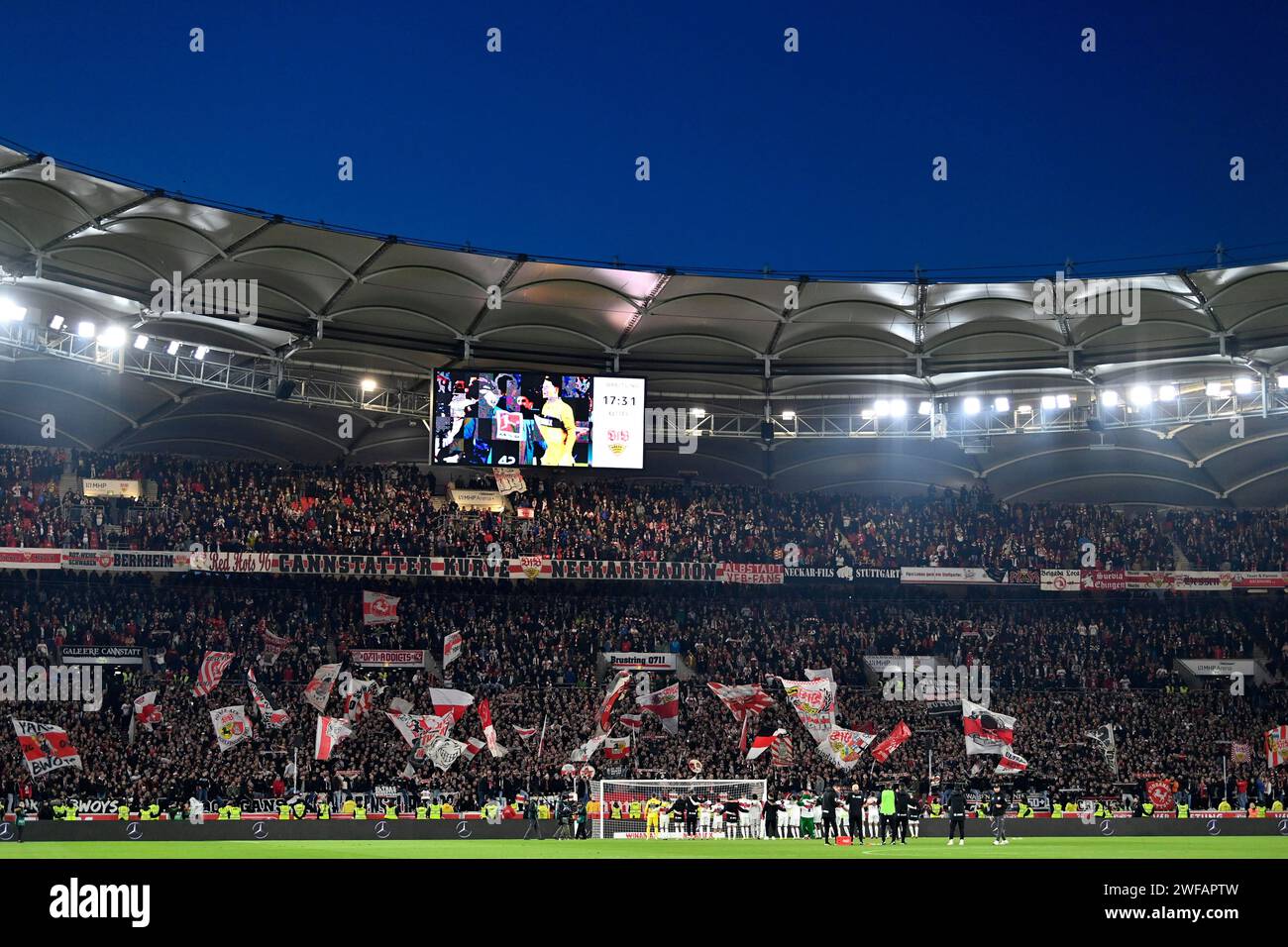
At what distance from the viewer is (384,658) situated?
40.8m

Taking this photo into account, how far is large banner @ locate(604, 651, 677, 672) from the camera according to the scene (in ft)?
139

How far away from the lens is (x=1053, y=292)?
3300 cm

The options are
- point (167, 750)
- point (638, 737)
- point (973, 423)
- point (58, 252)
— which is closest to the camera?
point (58, 252)

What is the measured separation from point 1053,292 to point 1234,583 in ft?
57.9

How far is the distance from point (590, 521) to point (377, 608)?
8.21m

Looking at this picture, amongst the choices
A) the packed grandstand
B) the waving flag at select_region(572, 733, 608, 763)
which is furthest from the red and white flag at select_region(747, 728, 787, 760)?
the waving flag at select_region(572, 733, 608, 763)

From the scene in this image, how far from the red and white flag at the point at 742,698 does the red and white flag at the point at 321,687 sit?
12044 millimetres

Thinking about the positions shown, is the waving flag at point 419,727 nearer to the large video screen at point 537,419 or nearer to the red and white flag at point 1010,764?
the large video screen at point 537,419

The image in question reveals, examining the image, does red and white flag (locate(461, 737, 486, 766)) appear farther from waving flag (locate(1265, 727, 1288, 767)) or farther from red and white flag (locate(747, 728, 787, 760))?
waving flag (locate(1265, 727, 1288, 767))
